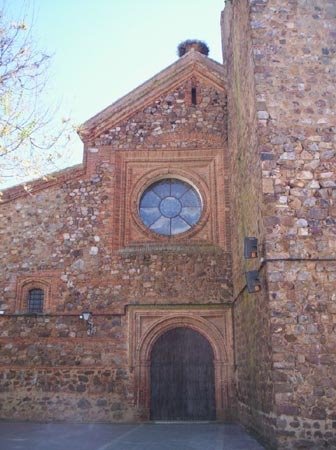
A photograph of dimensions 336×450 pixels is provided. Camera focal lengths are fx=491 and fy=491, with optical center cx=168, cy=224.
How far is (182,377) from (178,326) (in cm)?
121

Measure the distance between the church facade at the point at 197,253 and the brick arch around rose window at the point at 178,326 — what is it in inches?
1.3

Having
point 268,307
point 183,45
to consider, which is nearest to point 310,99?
point 268,307

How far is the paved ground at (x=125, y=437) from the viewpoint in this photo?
8.50 meters

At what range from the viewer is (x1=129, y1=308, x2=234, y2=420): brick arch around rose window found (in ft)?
38.0

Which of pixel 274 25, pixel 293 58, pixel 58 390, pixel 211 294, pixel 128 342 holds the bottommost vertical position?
pixel 58 390

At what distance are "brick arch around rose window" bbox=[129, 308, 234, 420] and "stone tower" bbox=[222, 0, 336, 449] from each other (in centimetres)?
52

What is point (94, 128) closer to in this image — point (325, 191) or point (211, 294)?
point (211, 294)

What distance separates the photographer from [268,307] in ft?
26.9

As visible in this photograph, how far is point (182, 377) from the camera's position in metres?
11.9

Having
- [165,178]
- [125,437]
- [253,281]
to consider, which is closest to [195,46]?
[165,178]

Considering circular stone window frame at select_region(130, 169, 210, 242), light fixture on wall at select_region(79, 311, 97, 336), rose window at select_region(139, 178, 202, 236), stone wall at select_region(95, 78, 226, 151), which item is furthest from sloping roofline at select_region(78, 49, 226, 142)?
light fixture on wall at select_region(79, 311, 97, 336)

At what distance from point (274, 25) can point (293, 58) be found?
86cm

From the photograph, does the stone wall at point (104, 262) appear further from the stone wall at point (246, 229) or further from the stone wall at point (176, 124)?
the stone wall at point (246, 229)

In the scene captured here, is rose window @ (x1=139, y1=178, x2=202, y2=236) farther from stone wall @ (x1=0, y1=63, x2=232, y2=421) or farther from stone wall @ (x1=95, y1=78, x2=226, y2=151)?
stone wall @ (x1=95, y1=78, x2=226, y2=151)
